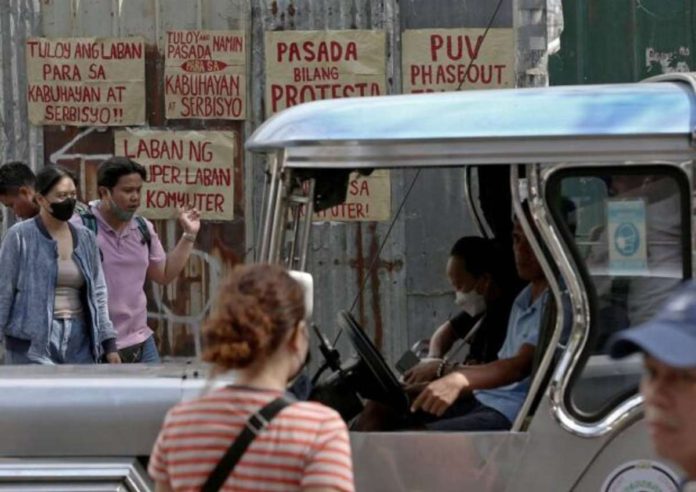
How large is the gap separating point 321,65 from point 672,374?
22.9 ft

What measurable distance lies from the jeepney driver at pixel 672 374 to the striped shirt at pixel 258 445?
839 millimetres

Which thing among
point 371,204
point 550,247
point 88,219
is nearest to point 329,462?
point 550,247

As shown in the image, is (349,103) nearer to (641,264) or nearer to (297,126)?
(297,126)

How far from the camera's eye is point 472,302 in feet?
16.7

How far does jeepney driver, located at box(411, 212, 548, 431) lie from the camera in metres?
4.25

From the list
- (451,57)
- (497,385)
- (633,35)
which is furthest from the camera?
(633,35)

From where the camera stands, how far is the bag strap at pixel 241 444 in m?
2.98

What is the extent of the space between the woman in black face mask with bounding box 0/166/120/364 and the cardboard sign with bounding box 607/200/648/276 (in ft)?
8.98

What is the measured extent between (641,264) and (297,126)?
0.98 metres

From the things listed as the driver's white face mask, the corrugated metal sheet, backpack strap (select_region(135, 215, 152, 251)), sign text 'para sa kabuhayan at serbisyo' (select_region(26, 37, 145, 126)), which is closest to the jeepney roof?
the driver's white face mask

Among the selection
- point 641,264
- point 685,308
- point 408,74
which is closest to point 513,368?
point 641,264

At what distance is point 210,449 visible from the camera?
3006 mm

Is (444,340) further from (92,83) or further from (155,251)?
(92,83)

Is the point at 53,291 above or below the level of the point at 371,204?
below
